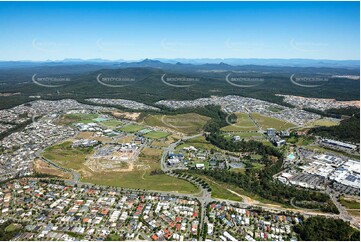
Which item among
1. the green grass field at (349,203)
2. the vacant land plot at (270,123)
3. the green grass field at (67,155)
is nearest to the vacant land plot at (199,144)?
the green grass field at (67,155)

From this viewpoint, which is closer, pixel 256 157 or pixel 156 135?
pixel 256 157

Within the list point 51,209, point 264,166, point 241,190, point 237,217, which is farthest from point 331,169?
point 51,209

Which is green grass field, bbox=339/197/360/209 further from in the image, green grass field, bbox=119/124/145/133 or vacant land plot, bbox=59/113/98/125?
vacant land plot, bbox=59/113/98/125

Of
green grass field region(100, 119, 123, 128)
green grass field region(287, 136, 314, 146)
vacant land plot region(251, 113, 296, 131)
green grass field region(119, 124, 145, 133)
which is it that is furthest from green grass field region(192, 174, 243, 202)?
green grass field region(100, 119, 123, 128)

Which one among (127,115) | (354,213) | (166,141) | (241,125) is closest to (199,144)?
(166,141)

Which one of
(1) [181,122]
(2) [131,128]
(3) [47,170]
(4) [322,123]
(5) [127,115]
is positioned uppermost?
(4) [322,123]

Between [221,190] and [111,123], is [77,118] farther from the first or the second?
[221,190]

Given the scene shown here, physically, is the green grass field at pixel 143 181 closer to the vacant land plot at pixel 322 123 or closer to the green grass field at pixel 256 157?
the green grass field at pixel 256 157

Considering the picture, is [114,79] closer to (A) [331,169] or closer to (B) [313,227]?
(A) [331,169]
